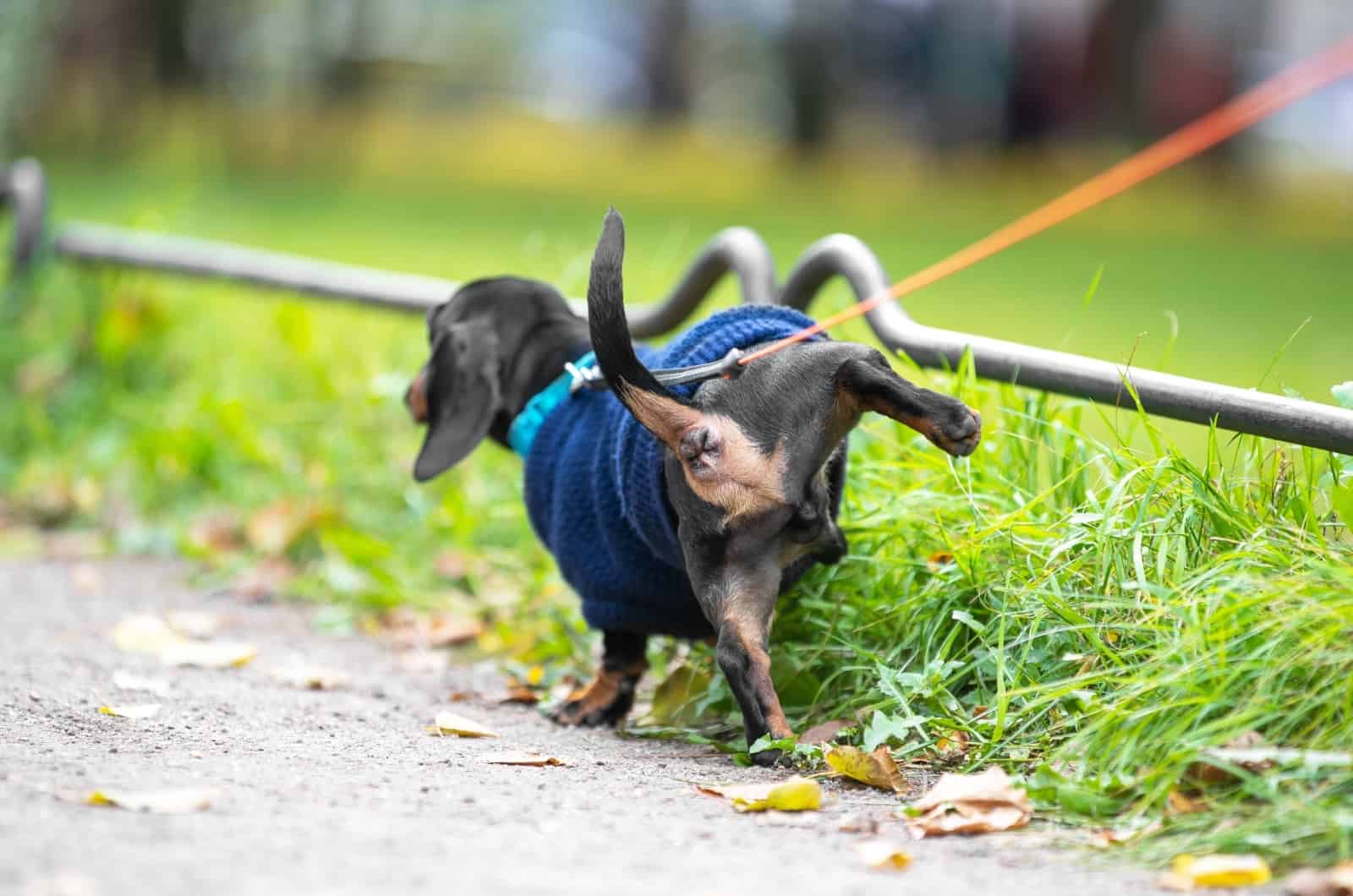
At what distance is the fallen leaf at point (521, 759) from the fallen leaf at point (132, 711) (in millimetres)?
Result: 700

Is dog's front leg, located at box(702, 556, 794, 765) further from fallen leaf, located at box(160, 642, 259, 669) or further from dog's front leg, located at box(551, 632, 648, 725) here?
fallen leaf, located at box(160, 642, 259, 669)

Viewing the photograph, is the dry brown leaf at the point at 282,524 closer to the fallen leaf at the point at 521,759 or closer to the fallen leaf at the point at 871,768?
the fallen leaf at the point at 521,759

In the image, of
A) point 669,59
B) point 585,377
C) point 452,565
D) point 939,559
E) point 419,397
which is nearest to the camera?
point 939,559

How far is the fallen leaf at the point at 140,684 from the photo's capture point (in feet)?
11.1

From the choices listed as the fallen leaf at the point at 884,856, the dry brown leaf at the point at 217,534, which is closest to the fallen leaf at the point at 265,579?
the dry brown leaf at the point at 217,534

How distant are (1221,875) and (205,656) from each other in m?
2.54

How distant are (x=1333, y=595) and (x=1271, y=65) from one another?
20.2 meters

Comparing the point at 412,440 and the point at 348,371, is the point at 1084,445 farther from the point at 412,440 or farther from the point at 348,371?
the point at 348,371

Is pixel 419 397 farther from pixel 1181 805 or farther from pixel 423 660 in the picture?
pixel 1181 805

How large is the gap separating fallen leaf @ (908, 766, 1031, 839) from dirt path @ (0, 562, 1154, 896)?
0.13ft

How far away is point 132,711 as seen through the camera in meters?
3.08

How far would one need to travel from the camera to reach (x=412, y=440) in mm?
5344

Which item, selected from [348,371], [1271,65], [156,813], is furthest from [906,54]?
[156,813]

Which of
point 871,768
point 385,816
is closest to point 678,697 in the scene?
point 871,768
